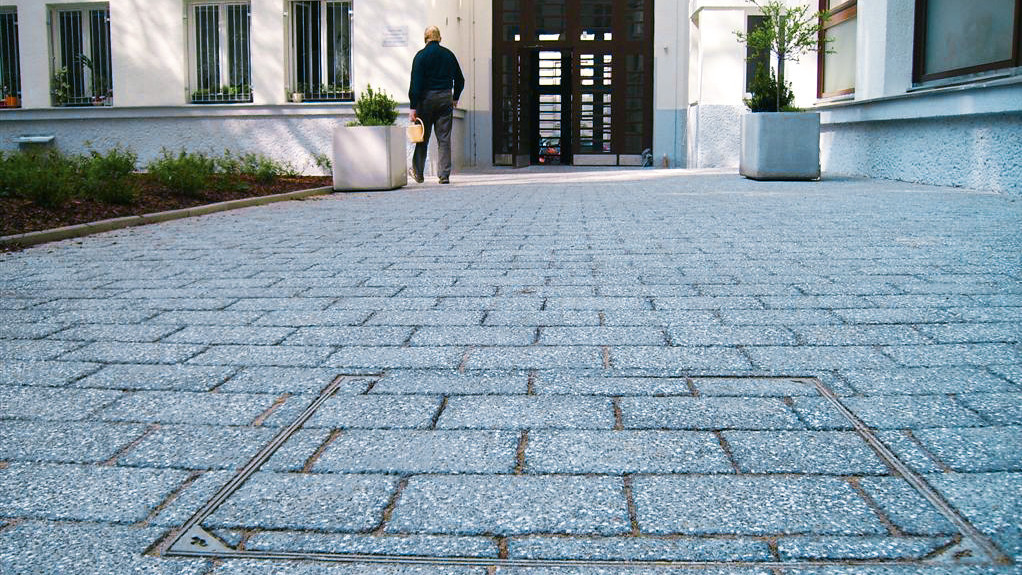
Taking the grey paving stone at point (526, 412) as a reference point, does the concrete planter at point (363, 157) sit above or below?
above

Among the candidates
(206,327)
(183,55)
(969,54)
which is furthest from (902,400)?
(183,55)

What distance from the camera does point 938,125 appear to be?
11.3 m

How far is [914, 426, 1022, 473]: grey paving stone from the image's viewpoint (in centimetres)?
236

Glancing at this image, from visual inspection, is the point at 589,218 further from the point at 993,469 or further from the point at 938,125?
the point at 993,469

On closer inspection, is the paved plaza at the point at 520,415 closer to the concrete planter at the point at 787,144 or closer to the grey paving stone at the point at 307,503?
the grey paving stone at the point at 307,503

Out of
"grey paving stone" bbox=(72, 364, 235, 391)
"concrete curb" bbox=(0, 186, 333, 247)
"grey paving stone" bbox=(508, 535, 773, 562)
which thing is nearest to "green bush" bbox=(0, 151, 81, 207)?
"concrete curb" bbox=(0, 186, 333, 247)

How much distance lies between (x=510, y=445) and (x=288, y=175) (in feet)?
43.1

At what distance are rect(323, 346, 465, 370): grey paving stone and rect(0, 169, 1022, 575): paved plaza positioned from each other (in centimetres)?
2

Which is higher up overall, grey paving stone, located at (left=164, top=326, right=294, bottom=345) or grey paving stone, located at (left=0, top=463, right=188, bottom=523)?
grey paving stone, located at (left=164, top=326, right=294, bottom=345)

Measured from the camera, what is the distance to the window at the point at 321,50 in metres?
18.2

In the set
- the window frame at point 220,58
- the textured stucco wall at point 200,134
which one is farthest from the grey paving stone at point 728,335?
the window frame at point 220,58

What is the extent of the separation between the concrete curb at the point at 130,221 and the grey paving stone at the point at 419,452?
546cm

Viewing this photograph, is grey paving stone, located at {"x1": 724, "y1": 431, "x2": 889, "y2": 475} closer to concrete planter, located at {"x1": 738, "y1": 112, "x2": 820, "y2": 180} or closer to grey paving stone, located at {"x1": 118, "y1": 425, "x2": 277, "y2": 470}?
grey paving stone, located at {"x1": 118, "y1": 425, "x2": 277, "y2": 470}

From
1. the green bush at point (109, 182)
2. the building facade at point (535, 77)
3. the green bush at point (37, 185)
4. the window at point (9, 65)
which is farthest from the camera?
the window at point (9, 65)
